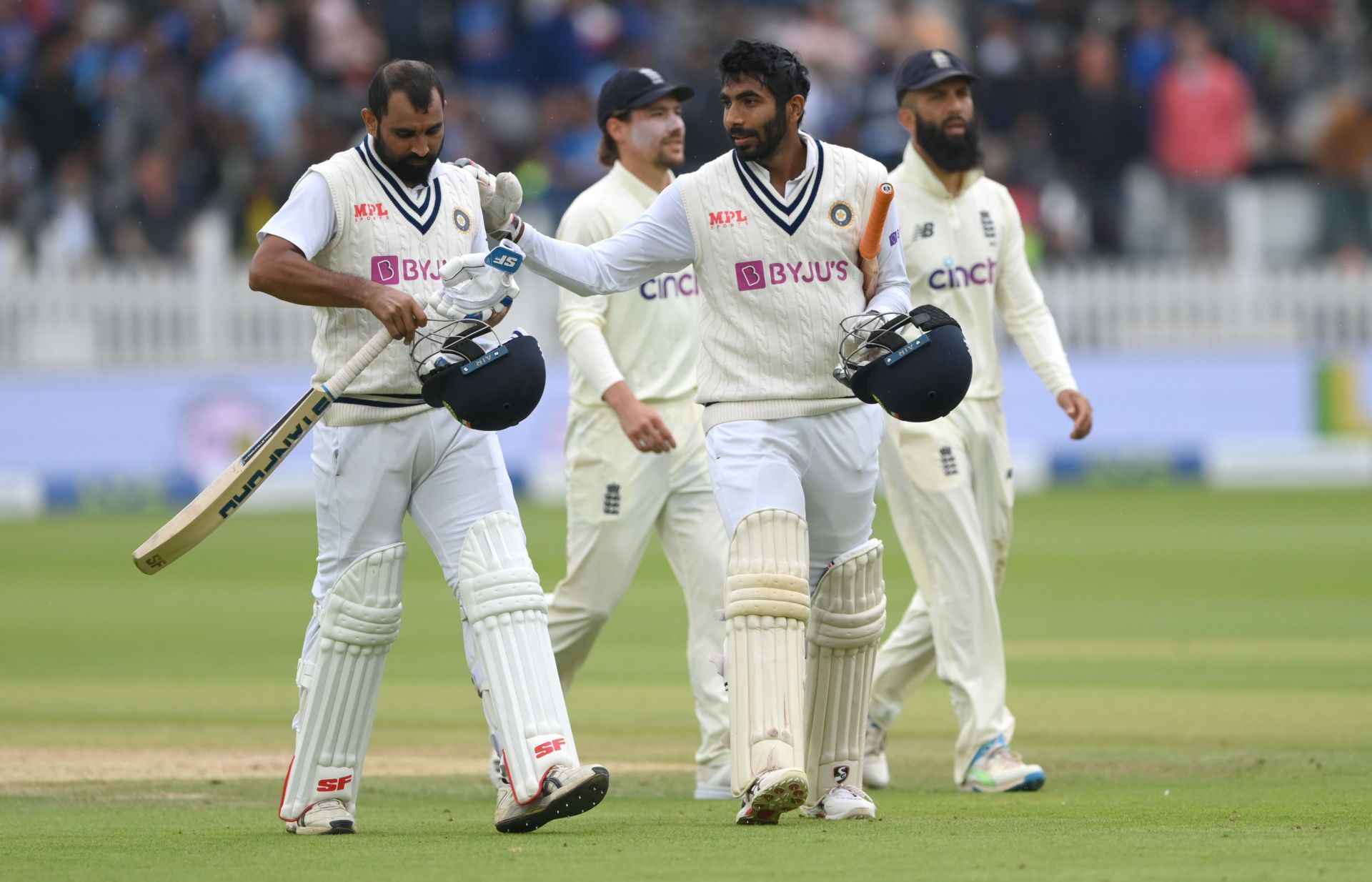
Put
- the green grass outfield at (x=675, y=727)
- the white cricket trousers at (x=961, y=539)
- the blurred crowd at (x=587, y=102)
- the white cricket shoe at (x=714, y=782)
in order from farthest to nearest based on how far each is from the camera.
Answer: the blurred crowd at (x=587, y=102) → the white cricket trousers at (x=961, y=539) → the white cricket shoe at (x=714, y=782) → the green grass outfield at (x=675, y=727)

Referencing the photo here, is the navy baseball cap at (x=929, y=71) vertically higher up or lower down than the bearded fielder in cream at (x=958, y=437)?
higher up

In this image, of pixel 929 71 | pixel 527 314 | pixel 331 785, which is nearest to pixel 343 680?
pixel 331 785

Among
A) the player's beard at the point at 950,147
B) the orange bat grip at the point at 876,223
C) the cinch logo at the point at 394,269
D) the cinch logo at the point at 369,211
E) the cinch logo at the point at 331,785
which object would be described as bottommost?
the cinch logo at the point at 331,785

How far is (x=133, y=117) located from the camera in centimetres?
2056

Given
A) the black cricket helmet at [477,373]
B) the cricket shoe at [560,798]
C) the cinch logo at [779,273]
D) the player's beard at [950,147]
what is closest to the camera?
the cricket shoe at [560,798]

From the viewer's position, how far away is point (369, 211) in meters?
5.94

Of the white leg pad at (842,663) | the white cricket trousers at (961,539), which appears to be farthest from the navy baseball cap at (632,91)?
the white leg pad at (842,663)

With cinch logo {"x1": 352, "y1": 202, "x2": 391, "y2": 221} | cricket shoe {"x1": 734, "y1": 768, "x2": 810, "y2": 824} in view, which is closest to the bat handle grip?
cinch logo {"x1": 352, "y1": 202, "x2": 391, "y2": 221}

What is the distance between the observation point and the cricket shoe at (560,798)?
5578 millimetres

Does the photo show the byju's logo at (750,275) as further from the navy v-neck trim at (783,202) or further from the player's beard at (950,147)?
the player's beard at (950,147)

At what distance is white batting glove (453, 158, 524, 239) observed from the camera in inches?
239

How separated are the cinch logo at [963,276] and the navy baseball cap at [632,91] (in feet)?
3.82

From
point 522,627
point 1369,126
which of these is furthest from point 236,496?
point 1369,126

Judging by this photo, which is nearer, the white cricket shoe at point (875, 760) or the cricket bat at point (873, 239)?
the cricket bat at point (873, 239)
